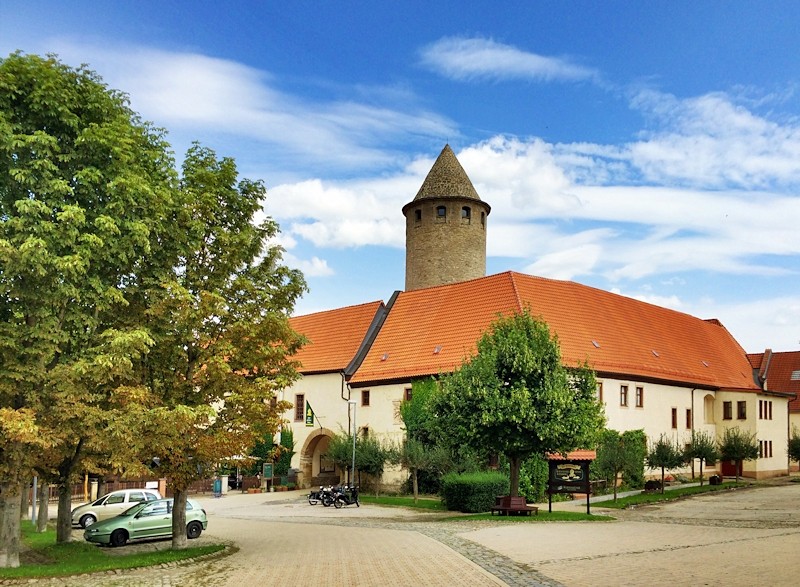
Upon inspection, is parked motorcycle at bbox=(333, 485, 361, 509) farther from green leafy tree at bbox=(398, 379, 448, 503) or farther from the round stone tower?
the round stone tower

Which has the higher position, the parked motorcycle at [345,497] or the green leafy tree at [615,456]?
the green leafy tree at [615,456]

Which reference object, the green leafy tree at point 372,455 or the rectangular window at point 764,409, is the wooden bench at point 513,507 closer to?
the green leafy tree at point 372,455

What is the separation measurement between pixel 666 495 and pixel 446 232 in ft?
77.0

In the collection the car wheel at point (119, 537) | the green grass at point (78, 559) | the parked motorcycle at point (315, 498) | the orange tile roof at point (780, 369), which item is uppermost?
the orange tile roof at point (780, 369)

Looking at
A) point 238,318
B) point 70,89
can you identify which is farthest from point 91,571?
point 70,89

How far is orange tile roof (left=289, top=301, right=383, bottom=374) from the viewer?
48375mm

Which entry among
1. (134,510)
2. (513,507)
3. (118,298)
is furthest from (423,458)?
(118,298)

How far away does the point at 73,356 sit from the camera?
20000 mm

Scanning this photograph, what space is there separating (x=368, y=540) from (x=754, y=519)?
14397 millimetres

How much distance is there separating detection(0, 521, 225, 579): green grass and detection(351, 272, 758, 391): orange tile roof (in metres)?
19.3

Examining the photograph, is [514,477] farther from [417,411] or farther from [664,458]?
[664,458]

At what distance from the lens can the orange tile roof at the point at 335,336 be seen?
48.4 meters

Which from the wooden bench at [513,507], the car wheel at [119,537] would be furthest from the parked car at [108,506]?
the wooden bench at [513,507]

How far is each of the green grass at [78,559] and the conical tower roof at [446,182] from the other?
121ft
